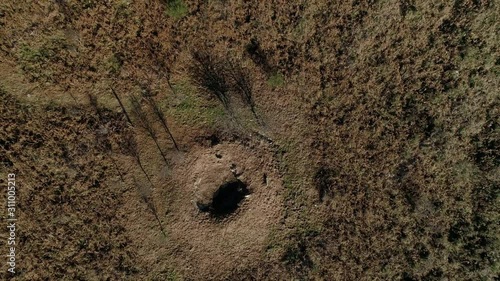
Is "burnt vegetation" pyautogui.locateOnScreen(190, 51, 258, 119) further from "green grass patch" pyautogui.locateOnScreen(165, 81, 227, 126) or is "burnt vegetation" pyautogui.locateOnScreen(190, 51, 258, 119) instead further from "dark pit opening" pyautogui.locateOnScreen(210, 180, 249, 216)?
"dark pit opening" pyautogui.locateOnScreen(210, 180, 249, 216)

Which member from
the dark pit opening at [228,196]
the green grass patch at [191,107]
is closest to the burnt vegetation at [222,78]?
the green grass patch at [191,107]

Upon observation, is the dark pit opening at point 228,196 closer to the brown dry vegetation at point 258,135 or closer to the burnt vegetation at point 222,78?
the brown dry vegetation at point 258,135

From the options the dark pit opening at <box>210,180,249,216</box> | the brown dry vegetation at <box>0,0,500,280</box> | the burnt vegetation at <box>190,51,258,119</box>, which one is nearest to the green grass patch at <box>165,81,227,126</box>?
the brown dry vegetation at <box>0,0,500,280</box>

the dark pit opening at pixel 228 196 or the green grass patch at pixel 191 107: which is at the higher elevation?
the green grass patch at pixel 191 107

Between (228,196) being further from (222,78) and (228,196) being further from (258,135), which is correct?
(222,78)

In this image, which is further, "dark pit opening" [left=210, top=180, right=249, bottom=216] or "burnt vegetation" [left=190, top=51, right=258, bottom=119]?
"dark pit opening" [left=210, top=180, right=249, bottom=216]

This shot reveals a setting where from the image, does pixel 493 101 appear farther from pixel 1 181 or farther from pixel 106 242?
pixel 1 181
